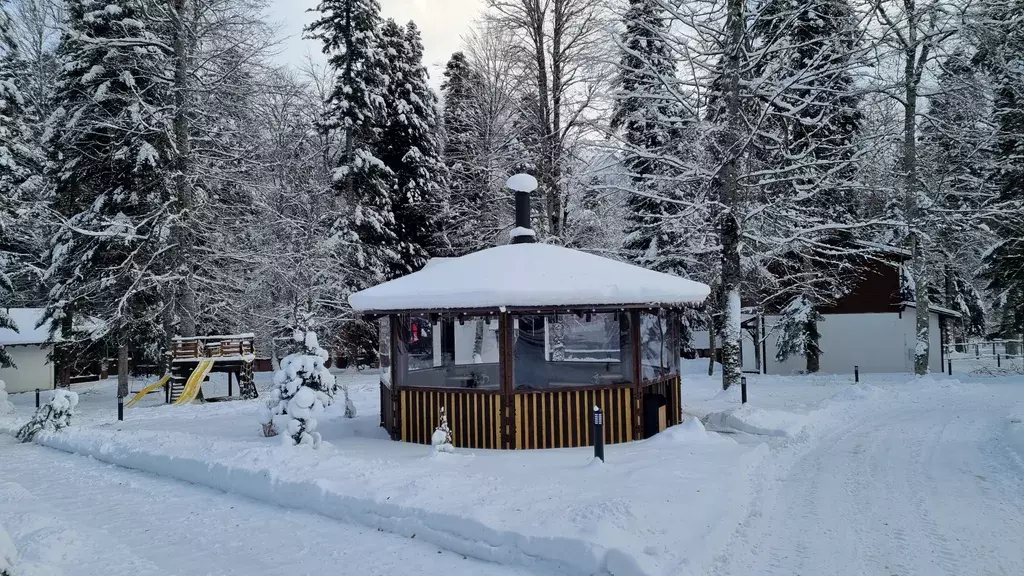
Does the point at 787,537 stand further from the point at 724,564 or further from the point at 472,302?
the point at 472,302

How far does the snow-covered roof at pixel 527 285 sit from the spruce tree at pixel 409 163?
15.4 m

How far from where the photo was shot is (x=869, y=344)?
26.2 metres

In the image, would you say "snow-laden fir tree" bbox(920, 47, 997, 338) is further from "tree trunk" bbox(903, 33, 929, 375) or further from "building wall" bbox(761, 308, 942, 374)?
"building wall" bbox(761, 308, 942, 374)

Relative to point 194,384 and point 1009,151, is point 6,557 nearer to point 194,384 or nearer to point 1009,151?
point 194,384

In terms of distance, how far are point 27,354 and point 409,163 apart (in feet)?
68.4

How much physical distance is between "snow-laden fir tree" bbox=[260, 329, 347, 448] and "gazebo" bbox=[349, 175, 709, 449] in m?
1.26

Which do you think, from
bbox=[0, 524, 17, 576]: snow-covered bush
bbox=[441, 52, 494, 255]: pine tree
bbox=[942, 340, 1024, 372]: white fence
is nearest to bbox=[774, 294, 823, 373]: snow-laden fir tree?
bbox=[942, 340, 1024, 372]: white fence

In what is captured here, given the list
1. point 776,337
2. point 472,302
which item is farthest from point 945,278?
point 472,302

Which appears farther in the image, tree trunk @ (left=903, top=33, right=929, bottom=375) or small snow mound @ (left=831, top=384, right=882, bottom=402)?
tree trunk @ (left=903, top=33, right=929, bottom=375)

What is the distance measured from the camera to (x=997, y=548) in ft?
18.7

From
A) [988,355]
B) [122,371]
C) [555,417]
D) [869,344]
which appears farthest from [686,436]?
[988,355]

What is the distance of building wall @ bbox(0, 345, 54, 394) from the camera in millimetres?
29422

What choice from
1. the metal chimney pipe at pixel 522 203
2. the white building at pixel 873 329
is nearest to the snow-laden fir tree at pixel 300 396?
the metal chimney pipe at pixel 522 203

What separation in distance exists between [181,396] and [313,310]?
6.08m
